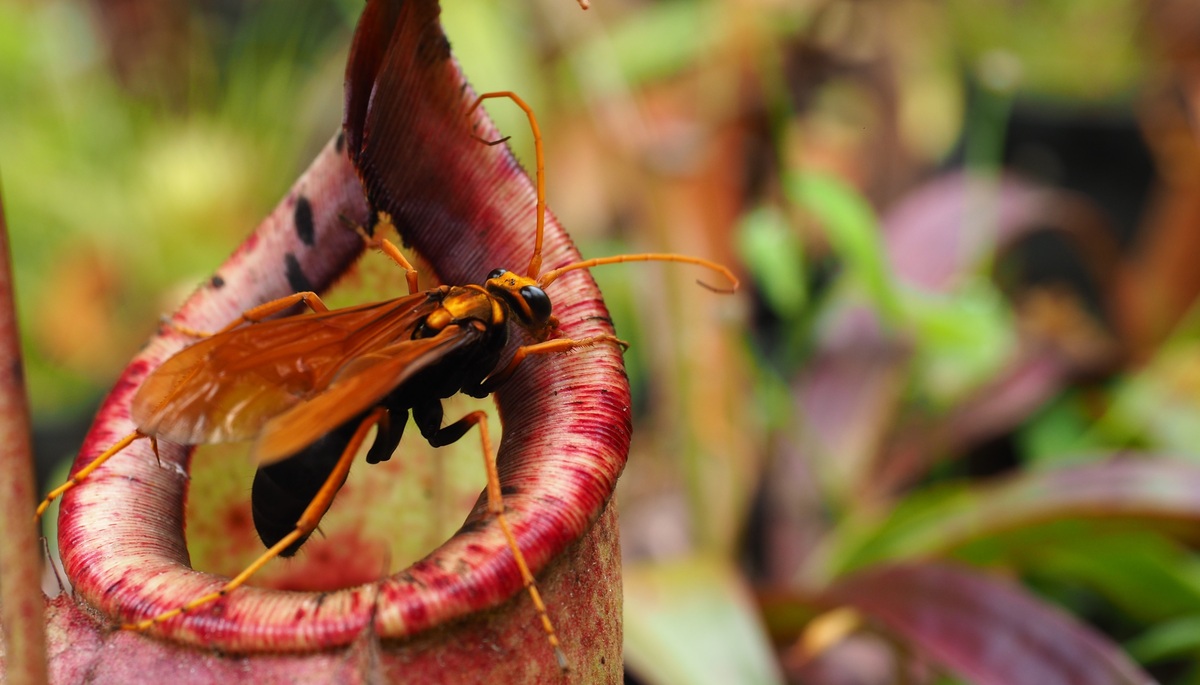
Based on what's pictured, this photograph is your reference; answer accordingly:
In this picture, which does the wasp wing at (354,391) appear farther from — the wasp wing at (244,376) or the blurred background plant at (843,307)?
the blurred background plant at (843,307)

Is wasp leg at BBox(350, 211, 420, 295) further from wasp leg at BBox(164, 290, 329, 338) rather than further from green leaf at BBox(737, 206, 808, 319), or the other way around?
green leaf at BBox(737, 206, 808, 319)

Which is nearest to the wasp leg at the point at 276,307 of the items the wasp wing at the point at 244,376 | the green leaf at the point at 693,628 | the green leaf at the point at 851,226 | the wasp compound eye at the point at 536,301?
the wasp wing at the point at 244,376

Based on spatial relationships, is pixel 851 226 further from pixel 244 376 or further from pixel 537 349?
pixel 244 376

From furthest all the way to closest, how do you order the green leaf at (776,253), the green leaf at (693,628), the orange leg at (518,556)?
the green leaf at (776,253) → the green leaf at (693,628) → the orange leg at (518,556)

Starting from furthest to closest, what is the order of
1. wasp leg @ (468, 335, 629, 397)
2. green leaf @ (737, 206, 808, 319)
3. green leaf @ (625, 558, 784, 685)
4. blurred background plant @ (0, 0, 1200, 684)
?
green leaf @ (737, 206, 808, 319), blurred background plant @ (0, 0, 1200, 684), green leaf @ (625, 558, 784, 685), wasp leg @ (468, 335, 629, 397)

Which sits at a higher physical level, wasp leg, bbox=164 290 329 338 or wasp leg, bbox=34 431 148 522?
wasp leg, bbox=164 290 329 338

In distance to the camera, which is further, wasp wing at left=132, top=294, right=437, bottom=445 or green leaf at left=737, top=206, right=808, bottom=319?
green leaf at left=737, top=206, right=808, bottom=319

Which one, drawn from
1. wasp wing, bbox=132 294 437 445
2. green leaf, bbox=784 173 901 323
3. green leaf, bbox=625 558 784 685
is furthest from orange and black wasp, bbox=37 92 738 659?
green leaf, bbox=784 173 901 323

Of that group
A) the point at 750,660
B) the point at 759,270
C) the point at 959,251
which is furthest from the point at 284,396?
the point at 959,251
